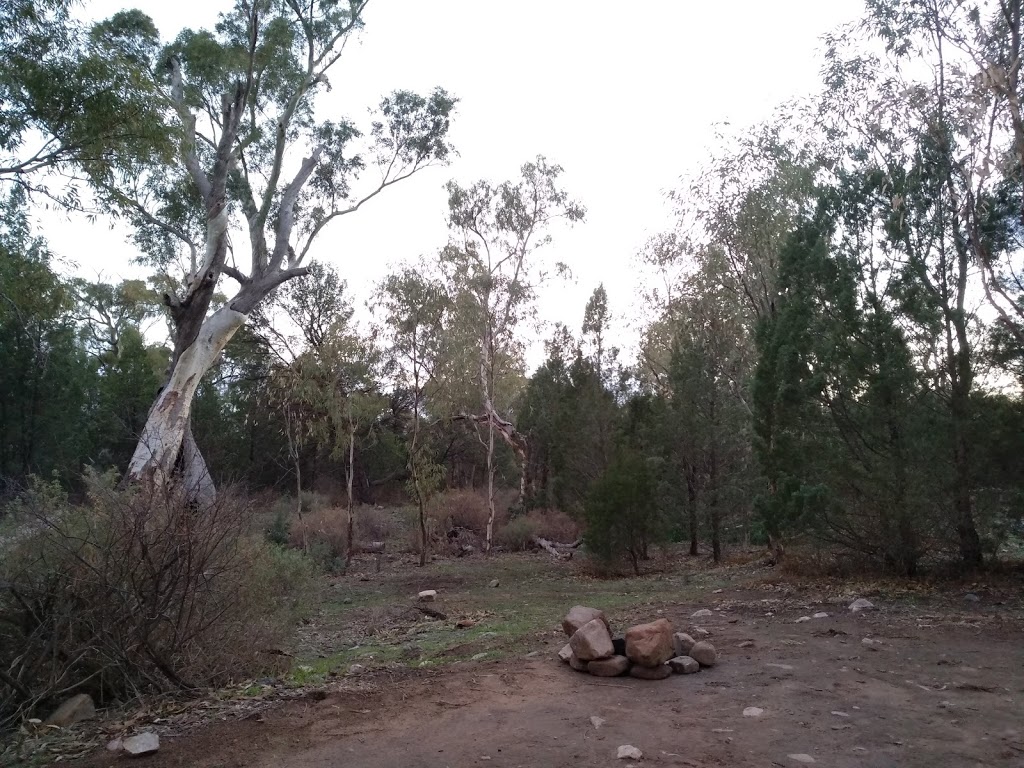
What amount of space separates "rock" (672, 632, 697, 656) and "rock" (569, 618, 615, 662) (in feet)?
2.02

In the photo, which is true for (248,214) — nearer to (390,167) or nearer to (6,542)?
(390,167)

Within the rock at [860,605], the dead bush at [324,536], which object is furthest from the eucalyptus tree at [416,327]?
the rock at [860,605]

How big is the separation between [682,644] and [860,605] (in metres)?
3.83

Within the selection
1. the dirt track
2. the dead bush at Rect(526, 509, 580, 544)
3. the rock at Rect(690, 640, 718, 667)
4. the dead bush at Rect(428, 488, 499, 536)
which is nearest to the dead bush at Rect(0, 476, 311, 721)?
the dirt track

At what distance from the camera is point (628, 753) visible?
447 cm

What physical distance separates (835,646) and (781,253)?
7095 mm

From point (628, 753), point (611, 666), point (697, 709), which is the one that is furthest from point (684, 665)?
point (628, 753)

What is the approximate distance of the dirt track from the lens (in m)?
4.51

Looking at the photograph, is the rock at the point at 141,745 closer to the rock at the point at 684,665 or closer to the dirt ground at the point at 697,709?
the dirt ground at the point at 697,709

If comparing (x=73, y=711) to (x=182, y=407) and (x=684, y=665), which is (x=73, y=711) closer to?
(x=684, y=665)

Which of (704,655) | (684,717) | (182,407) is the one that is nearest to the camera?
(684,717)

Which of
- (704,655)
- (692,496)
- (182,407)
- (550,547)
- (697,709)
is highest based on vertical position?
(182,407)

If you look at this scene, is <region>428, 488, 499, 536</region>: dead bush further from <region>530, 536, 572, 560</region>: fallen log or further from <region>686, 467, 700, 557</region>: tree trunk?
<region>686, 467, 700, 557</region>: tree trunk

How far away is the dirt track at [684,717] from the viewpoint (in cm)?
451
